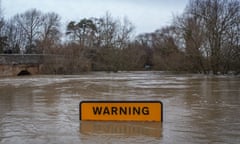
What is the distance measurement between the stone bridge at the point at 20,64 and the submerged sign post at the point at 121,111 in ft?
156

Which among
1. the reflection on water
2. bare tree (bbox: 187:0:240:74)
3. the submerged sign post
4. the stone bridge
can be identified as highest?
bare tree (bbox: 187:0:240:74)

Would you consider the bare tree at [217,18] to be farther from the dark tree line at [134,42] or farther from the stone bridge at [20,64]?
the stone bridge at [20,64]

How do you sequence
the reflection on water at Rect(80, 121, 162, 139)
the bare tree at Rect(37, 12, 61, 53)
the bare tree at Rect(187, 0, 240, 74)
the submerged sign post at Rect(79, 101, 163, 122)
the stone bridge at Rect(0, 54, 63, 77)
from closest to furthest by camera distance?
the reflection on water at Rect(80, 121, 162, 139) → the submerged sign post at Rect(79, 101, 163, 122) → the bare tree at Rect(187, 0, 240, 74) → the stone bridge at Rect(0, 54, 63, 77) → the bare tree at Rect(37, 12, 61, 53)

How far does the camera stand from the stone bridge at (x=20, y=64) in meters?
56.4

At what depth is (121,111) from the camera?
32.9ft

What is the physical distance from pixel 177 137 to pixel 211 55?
46.0 meters

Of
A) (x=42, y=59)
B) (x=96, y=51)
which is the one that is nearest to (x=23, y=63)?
(x=42, y=59)

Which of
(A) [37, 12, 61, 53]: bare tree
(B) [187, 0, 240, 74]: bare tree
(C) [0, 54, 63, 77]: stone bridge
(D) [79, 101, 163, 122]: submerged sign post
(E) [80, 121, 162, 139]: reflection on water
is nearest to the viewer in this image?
(E) [80, 121, 162, 139]: reflection on water

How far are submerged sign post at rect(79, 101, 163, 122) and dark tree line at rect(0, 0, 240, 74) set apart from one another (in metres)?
42.5

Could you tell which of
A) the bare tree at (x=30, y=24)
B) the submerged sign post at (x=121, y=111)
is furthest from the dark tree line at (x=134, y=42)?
the submerged sign post at (x=121, y=111)

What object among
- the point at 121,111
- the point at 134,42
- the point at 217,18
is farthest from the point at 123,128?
the point at 134,42

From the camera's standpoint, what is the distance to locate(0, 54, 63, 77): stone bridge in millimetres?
56406

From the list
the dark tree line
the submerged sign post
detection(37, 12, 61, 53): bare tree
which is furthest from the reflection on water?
detection(37, 12, 61, 53): bare tree

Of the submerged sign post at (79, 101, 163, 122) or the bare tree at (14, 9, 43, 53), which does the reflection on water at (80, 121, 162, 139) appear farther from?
the bare tree at (14, 9, 43, 53)
